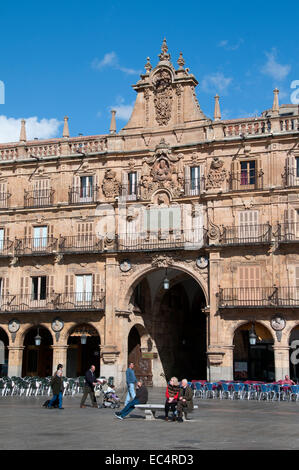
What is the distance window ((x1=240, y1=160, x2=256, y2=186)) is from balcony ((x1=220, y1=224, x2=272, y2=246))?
8.94 feet

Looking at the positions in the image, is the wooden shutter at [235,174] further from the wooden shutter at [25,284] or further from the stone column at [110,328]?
the wooden shutter at [25,284]

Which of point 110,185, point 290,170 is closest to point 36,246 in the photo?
point 110,185

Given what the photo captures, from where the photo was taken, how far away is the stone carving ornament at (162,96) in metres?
41.8

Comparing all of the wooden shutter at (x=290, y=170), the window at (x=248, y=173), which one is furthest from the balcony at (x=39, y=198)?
the wooden shutter at (x=290, y=170)

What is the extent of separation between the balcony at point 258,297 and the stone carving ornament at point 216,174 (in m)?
6.36

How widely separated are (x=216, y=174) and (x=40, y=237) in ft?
40.4

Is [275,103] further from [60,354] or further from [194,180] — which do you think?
[60,354]

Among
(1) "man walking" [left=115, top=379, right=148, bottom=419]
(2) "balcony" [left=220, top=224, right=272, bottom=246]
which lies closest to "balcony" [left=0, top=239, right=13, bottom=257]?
(2) "balcony" [left=220, top=224, right=272, bottom=246]

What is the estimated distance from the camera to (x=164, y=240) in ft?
132

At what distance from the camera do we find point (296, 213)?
37.9 metres

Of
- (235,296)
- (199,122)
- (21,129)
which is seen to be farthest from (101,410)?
(21,129)

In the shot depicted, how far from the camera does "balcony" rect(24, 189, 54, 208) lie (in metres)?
43.6

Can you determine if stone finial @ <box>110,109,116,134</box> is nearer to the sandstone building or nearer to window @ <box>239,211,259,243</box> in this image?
the sandstone building
